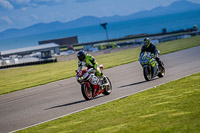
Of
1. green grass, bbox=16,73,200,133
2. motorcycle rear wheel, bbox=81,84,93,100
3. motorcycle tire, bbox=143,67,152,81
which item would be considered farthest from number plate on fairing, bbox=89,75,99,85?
motorcycle tire, bbox=143,67,152,81

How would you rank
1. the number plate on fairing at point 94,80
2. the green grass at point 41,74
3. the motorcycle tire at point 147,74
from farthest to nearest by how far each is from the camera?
1. the green grass at point 41,74
2. the motorcycle tire at point 147,74
3. the number plate on fairing at point 94,80

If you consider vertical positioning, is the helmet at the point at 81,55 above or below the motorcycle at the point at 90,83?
above

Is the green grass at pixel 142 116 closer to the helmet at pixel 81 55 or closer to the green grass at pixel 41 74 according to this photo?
the helmet at pixel 81 55

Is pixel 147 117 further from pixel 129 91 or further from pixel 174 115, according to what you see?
pixel 129 91

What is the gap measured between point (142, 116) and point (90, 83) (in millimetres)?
5331

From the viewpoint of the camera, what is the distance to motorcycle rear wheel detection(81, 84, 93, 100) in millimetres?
14467

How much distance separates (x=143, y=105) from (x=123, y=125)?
2518 mm

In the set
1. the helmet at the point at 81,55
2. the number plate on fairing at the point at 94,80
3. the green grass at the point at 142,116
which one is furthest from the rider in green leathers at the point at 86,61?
the green grass at the point at 142,116

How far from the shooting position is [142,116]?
9555 mm

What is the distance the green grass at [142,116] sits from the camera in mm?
8133

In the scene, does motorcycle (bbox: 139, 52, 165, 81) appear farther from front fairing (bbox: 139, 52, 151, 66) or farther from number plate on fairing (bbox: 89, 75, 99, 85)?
number plate on fairing (bbox: 89, 75, 99, 85)

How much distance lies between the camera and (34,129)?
10.4m

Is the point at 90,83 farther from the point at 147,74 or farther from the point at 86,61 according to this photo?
the point at 147,74

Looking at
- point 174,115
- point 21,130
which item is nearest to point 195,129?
point 174,115
